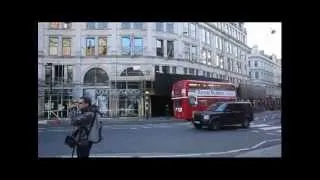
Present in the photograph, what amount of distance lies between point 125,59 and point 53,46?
102 centimetres

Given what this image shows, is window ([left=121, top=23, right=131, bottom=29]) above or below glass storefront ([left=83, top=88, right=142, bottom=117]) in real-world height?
above

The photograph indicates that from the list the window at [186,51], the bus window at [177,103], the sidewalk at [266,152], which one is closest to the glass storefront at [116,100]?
the bus window at [177,103]

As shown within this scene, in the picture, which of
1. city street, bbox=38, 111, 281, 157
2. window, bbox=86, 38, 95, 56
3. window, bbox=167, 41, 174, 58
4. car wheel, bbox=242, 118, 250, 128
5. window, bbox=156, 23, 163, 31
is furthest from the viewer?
window, bbox=167, 41, 174, 58

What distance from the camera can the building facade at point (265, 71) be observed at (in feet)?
21.2

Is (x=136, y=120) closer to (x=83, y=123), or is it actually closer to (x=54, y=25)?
(x=83, y=123)

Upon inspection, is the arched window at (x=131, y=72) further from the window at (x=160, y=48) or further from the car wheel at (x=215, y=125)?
the car wheel at (x=215, y=125)

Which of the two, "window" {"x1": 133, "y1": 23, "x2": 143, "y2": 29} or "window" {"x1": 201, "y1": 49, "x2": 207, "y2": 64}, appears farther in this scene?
"window" {"x1": 201, "y1": 49, "x2": 207, "y2": 64}

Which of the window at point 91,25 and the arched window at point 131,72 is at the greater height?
the window at point 91,25

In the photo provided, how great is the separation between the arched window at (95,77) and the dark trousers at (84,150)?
867 mm

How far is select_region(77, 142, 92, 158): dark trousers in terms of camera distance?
6.24m

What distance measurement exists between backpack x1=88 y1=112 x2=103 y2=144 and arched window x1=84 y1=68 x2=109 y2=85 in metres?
0.46

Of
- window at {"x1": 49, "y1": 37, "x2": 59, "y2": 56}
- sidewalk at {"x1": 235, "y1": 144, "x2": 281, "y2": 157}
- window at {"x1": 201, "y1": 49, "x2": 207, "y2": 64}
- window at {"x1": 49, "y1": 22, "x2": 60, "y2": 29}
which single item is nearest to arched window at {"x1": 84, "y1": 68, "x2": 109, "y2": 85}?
window at {"x1": 49, "y1": 37, "x2": 59, "y2": 56}

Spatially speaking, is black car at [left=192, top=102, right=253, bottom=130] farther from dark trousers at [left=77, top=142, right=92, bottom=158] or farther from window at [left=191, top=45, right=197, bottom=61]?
dark trousers at [left=77, top=142, right=92, bottom=158]

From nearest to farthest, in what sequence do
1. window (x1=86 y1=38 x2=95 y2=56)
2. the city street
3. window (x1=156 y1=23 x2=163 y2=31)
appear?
the city street < window (x1=156 y1=23 x2=163 y2=31) < window (x1=86 y1=38 x2=95 y2=56)
